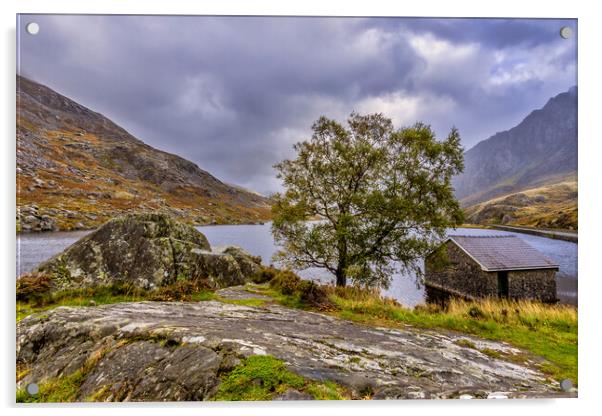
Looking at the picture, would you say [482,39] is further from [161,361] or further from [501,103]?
[161,361]

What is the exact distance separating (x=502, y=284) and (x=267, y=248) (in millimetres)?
7458

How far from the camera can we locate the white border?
5.22 metres

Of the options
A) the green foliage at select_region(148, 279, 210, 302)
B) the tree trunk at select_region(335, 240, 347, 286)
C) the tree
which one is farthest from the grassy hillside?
the green foliage at select_region(148, 279, 210, 302)

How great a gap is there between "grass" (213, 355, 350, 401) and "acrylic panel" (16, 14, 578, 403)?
22cm

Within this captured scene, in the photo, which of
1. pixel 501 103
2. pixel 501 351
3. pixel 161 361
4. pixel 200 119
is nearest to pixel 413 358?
pixel 501 351

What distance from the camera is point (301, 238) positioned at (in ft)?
26.2

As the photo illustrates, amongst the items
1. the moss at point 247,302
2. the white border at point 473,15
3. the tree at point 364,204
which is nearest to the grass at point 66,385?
the white border at point 473,15

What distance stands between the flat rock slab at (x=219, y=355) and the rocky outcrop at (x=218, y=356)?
0.04 ft

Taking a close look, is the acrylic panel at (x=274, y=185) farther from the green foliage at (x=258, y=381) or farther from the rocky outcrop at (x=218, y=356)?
the green foliage at (x=258, y=381)

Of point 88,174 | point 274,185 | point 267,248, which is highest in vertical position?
point 88,174

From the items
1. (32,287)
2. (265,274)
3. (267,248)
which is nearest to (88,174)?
(32,287)

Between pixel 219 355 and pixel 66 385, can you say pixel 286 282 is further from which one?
pixel 66 385

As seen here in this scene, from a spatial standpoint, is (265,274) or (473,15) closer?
(473,15)

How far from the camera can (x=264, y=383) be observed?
368 centimetres
